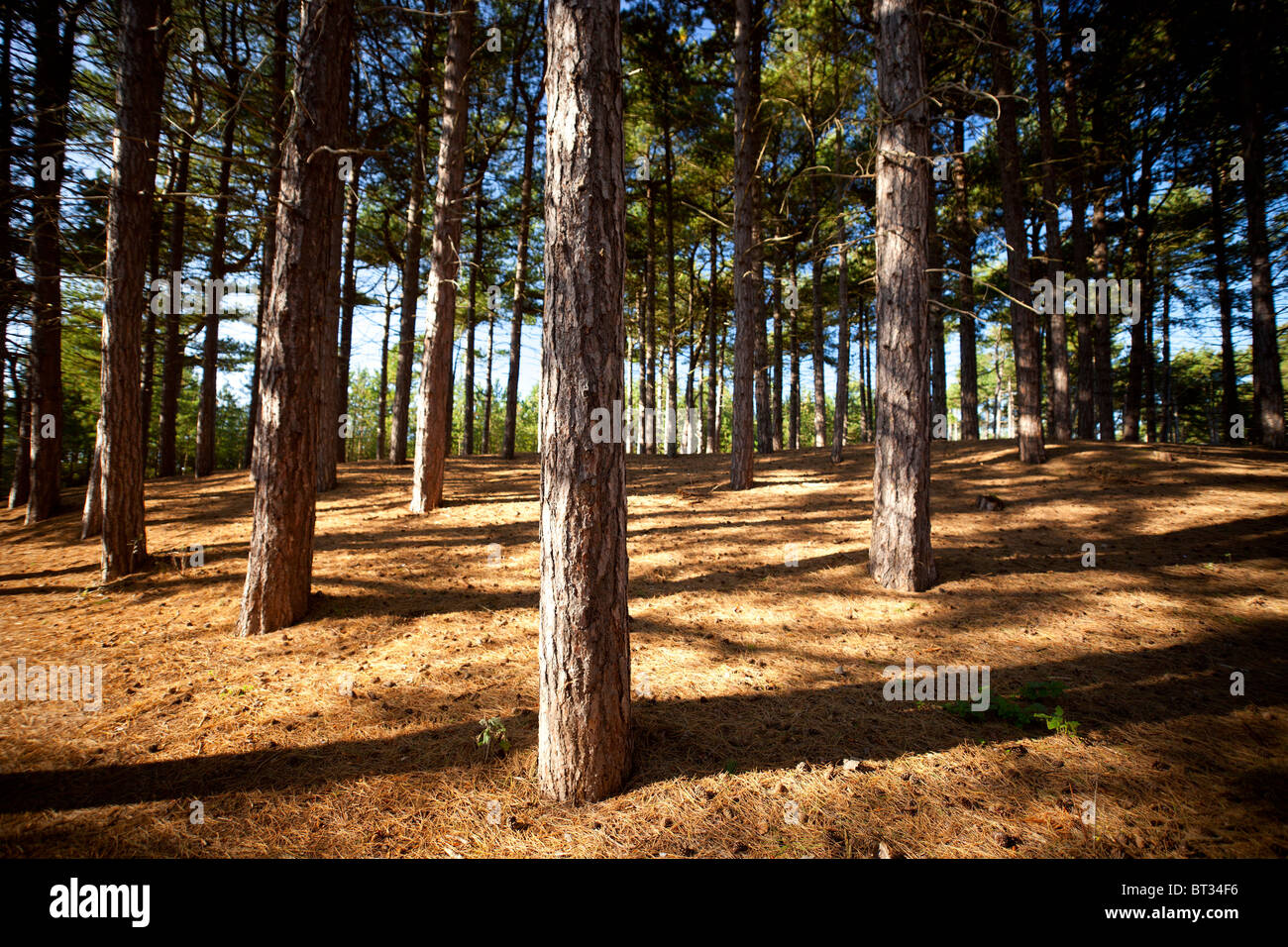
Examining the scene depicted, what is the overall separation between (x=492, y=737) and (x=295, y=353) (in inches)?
165

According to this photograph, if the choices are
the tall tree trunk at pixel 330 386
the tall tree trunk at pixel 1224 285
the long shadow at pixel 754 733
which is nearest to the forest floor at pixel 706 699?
the long shadow at pixel 754 733

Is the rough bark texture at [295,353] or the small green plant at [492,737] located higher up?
the rough bark texture at [295,353]

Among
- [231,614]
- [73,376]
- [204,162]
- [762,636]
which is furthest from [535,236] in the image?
[762,636]

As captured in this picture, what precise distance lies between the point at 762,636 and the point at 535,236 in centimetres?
2153

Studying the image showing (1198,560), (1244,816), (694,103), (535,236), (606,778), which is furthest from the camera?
(535,236)

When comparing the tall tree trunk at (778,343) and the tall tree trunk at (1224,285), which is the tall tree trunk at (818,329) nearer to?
the tall tree trunk at (778,343)

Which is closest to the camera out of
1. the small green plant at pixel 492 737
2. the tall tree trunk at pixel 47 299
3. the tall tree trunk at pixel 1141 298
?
the small green plant at pixel 492 737

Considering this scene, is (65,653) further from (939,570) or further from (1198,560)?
(1198,560)

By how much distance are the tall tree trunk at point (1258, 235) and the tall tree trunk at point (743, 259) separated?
1253cm

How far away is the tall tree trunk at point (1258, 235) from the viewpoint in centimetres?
1140

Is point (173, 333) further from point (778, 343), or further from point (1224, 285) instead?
point (1224, 285)

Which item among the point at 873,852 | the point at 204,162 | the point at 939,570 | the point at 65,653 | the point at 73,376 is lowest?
the point at 873,852

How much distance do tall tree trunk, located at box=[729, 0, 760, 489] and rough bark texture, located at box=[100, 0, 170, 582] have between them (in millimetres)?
8615
